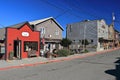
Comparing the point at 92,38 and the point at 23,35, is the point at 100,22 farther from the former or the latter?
the point at 23,35

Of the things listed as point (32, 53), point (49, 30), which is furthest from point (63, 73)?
point (49, 30)

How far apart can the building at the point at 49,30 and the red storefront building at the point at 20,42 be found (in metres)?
7.78

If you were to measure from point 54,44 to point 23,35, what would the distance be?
488 inches

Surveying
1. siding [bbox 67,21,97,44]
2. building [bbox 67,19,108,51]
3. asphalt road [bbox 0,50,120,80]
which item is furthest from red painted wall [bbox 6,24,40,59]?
siding [bbox 67,21,97,44]

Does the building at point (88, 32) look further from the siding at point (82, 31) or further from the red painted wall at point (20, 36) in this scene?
the red painted wall at point (20, 36)

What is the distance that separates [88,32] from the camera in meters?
54.3

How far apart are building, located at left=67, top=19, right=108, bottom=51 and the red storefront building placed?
27174 mm

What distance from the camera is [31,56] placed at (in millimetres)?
25656

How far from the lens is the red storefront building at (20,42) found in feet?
74.8

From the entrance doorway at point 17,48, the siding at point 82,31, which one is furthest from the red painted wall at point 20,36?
the siding at point 82,31

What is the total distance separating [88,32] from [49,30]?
60.8 ft

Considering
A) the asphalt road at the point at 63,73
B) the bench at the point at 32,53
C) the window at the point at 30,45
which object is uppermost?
the window at the point at 30,45

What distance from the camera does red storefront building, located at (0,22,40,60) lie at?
74.8ft

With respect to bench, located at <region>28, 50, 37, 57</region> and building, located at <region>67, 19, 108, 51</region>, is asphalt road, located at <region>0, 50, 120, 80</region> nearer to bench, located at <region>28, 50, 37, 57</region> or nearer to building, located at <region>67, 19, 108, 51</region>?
bench, located at <region>28, 50, 37, 57</region>
